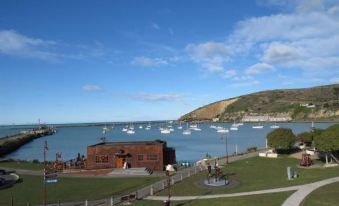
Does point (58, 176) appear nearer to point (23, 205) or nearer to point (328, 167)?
point (23, 205)

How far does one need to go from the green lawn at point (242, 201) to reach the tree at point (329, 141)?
23.6m

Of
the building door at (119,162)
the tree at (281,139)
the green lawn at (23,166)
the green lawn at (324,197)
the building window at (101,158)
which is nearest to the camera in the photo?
the green lawn at (324,197)

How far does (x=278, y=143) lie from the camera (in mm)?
72062

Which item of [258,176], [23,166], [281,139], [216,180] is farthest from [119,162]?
[281,139]

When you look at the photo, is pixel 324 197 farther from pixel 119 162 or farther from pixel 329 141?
pixel 119 162

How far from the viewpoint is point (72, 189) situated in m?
47.8

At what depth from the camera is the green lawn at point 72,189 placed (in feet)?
140

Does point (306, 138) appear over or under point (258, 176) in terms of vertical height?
over

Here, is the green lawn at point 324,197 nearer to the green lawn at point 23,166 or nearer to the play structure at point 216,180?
the play structure at point 216,180

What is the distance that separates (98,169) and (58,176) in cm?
754

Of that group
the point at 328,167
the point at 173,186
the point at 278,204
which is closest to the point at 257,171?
the point at 328,167

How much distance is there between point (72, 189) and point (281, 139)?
37.9 m

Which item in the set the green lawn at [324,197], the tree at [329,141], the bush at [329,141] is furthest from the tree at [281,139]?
the green lawn at [324,197]

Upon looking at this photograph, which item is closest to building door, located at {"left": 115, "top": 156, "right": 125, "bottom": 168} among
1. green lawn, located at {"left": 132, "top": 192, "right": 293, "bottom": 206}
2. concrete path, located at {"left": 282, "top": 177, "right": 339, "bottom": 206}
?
green lawn, located at {"left": 132, "top": 192, "right": 293, "bottom": 206}
